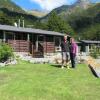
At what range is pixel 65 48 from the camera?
2144cm

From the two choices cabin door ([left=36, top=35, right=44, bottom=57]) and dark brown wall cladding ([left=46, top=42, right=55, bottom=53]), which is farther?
dark brown wall cladding ([left=46, top=42, right=55, bottom=53])

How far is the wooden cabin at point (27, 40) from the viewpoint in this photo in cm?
3912

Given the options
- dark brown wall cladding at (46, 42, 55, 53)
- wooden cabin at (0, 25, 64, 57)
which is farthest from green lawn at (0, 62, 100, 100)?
dark brown wall cladding at (46, 42, 55, 53)

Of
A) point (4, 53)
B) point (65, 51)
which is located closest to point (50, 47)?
point (4, 53)

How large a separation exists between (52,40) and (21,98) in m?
37.9

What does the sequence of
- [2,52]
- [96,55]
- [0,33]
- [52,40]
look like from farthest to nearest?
[52,40], [96,55], [0,33], [2,52]

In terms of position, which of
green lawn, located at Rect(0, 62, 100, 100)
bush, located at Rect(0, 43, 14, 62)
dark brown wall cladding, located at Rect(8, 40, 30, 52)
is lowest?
green lawn, located at Rect(0, 62, 100, 100)

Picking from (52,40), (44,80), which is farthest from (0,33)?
(44,80)

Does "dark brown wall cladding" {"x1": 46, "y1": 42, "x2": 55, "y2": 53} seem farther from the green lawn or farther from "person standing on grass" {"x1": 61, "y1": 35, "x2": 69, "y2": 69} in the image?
the green lawn

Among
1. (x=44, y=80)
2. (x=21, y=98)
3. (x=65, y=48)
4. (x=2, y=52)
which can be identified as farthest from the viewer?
(x=2, y=52)

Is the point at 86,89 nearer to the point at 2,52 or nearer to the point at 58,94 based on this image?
the point at 58,94

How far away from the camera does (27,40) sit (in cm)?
4175

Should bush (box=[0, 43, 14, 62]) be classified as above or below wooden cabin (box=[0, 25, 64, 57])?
below

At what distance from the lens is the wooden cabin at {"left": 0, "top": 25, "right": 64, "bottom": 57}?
39125 millimetres
